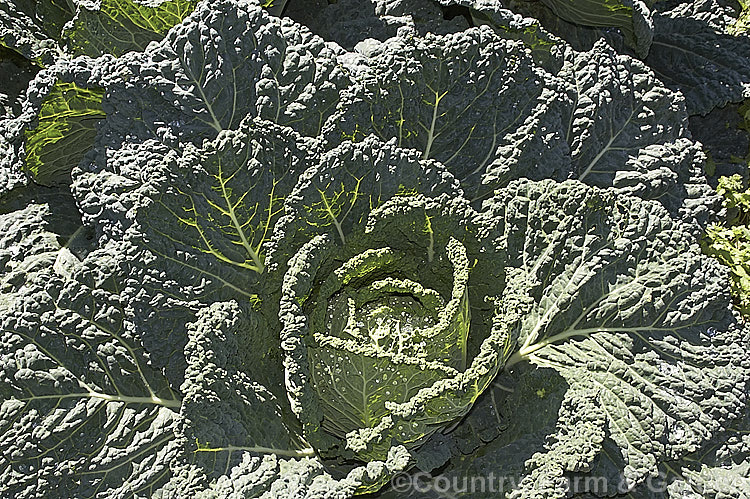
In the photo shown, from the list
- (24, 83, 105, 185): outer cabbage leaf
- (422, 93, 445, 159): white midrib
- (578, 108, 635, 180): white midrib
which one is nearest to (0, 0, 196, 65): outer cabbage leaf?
(24, 83, 105, 185): outer cabbage leaf

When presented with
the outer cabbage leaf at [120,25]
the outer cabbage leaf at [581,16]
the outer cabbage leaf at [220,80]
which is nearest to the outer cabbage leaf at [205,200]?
the outer cabbage leaf at [220,80]

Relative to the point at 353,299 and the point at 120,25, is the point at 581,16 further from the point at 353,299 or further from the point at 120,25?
the point at 120,25

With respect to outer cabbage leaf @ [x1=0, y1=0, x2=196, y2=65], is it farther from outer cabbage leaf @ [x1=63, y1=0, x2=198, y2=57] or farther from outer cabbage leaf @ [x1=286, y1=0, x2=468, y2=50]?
outer cabbage leaf @ [x1=286, y1=0, x2=468, y2=50]

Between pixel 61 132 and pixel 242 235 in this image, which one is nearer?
pixel 242 235

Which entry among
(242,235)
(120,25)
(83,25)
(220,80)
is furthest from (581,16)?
(83,25)

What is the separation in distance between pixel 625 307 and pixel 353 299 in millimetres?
958

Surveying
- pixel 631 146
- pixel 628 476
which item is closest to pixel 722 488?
pixel 628 476

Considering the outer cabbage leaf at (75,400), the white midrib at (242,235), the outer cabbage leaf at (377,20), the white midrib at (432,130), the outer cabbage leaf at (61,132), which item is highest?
the outer cabbage leaf at (377,20)

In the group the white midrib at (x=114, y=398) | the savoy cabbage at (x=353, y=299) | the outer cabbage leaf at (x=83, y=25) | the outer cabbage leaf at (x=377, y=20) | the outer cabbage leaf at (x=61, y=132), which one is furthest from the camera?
the outer cabbage leaf at (x=377, y=20)

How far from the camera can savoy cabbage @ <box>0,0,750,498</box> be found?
2105 millimetres

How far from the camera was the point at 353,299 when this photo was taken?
2307 millimetres

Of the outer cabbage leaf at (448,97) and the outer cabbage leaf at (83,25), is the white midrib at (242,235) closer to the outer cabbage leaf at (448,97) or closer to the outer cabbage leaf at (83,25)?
the outer cabbage leaf at (448,97)

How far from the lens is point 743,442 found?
250 centimetres

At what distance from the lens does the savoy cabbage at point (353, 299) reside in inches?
82.9
